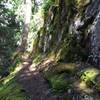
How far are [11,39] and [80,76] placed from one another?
13.7m

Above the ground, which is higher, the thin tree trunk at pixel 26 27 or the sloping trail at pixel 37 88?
the thin tree trunk at pixel 26 27

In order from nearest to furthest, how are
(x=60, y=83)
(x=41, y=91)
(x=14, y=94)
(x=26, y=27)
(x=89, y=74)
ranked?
(x=89, y=74) < (x=60, y=83) < (x=41, y=91) < (x=14, y=94) < (x=26, y=27)

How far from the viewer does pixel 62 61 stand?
9.63m

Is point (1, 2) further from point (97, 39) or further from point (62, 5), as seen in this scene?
point (97, 39)

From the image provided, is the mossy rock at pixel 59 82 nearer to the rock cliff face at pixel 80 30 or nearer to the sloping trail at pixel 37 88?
the sloping trail at pixel 37 88

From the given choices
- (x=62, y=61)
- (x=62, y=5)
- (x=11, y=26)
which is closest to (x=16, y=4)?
(x=11, y=26)

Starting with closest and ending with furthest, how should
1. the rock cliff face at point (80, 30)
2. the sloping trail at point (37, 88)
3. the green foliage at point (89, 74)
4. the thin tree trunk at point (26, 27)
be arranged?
the green foliage at point (89, 74), the sloping trail at point (37, 88), the rock cliff face at point (80, 30), the thin tree trunk at point (26, 27)

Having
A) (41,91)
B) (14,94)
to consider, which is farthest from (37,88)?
(14,94)

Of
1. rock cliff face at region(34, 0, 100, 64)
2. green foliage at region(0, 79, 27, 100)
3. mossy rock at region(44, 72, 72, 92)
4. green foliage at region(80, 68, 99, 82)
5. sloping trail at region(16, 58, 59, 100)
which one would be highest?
rock cliff face at region(34, 0, 100, 64)

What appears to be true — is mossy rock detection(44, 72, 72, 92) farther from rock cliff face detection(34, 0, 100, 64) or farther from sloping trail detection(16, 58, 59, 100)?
rock cliff face detection(34, 0, 100, 64)

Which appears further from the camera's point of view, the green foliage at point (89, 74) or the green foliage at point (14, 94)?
the green foliage at point (14, 94)

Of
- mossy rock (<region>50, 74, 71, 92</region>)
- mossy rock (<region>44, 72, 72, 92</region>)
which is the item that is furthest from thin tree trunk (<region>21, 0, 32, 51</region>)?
mossy rock (<region>50, 74, 71, 92</region>)

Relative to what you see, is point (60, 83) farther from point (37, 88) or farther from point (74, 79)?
point (37, 88)

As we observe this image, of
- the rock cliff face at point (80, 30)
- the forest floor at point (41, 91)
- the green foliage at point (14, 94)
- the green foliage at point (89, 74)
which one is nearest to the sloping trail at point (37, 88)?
the forest floor at point (41, 91)
